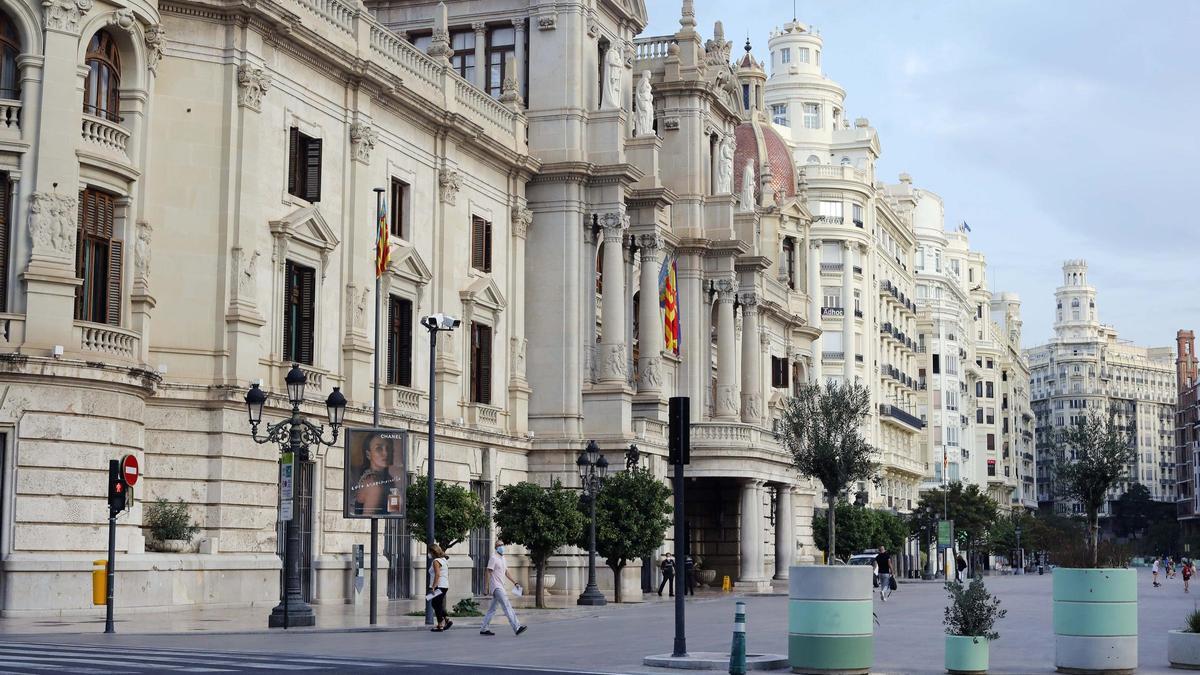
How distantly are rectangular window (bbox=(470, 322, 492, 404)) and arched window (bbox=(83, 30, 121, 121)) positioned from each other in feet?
62.6

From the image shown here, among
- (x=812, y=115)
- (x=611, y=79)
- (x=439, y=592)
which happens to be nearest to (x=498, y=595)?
(x=439, y=592)

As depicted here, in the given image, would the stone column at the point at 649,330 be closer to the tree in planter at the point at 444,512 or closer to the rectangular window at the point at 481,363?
the rectangular window at the point at 481,363

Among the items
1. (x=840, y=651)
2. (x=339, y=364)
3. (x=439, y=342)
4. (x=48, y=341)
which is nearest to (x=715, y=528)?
(x=439, y=342)

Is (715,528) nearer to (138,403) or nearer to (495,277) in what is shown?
(495,277)

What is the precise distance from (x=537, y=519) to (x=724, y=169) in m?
30.4

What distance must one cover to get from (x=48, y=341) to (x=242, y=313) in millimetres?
6104

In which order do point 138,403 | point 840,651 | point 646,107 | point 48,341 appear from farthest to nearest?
1. point 646,107
2. point 138,403
3. point 48,341
4. point 840,651

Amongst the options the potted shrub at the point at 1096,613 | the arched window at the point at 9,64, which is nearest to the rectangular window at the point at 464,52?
the arched window at the point at 9,64

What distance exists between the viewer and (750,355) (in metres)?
74.6

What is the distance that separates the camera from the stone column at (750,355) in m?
74.3

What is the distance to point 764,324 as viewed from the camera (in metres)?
77.7

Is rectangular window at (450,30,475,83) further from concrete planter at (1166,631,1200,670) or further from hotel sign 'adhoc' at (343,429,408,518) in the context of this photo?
concrete planter at (1166,631,1200,670)

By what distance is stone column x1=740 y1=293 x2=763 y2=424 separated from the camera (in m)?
74.3

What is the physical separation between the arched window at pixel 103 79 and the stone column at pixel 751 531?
3550 centimetres
